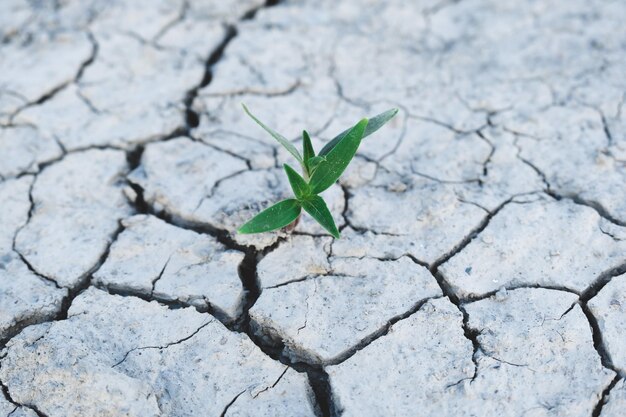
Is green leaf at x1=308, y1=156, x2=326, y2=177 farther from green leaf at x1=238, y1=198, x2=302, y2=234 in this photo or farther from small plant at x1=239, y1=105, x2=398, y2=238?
green leaf at x1=238, y1=198, x2=302, y2=234

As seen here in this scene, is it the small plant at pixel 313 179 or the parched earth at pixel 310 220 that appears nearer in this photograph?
the parched earth at pixel 310 220

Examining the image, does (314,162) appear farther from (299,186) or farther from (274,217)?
(274,217)

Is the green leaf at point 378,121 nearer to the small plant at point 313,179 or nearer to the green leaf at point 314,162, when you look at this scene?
the small plant at point 313,179

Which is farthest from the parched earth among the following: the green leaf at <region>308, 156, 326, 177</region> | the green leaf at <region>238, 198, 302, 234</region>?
the green leaf at <region>308, 156, 326, 177</region>

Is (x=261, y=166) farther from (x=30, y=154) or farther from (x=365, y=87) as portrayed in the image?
(x=30, y=154)

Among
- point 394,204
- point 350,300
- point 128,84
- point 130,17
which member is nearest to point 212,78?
point 128,84

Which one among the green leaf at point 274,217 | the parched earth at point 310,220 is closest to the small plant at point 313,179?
the green leaf at point 274,217

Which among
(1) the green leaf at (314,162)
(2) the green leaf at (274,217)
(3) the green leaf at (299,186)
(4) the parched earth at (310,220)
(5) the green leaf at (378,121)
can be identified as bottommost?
(4) the parched earth at (310,220)

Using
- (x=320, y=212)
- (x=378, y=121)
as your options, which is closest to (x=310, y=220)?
(x=320, y=212)
